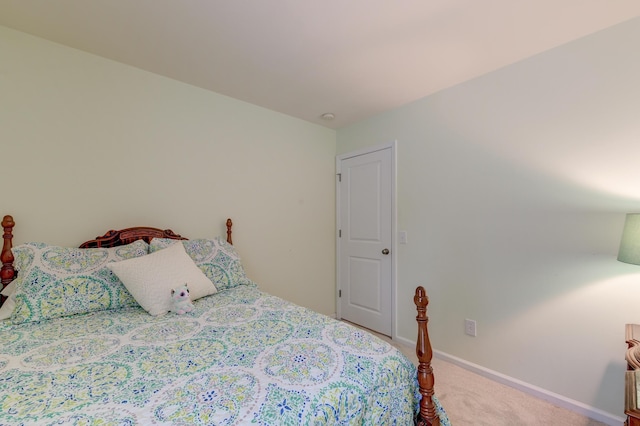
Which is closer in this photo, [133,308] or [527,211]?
[133,308]

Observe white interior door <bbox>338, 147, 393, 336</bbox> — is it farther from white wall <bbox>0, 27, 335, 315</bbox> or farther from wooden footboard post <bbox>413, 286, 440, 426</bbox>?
wooden footboard post <bbox>413, 286, 440, 426</bbox>

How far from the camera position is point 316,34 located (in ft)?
5.80

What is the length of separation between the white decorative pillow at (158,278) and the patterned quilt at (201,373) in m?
0.13

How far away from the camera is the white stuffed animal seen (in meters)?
1.61

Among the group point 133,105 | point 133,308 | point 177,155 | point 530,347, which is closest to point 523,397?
point 530,347

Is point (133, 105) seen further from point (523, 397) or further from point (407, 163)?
point (523, 397)

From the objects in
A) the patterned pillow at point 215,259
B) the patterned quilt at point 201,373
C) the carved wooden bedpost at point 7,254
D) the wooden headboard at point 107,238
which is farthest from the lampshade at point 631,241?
the carved wooden bedpost at point 7,254

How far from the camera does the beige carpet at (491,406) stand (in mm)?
1731

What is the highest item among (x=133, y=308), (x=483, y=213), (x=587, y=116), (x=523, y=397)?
(x=587, y=116)

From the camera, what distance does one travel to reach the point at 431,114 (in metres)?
2.61

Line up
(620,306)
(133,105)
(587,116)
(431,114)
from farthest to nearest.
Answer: (431,114)
(133,105)
(587,116)
(620,306)

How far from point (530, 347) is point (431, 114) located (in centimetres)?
202

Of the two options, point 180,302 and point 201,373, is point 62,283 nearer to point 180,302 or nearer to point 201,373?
point 180,302

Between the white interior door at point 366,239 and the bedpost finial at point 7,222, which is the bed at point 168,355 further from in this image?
the white interior door at point 366,239
